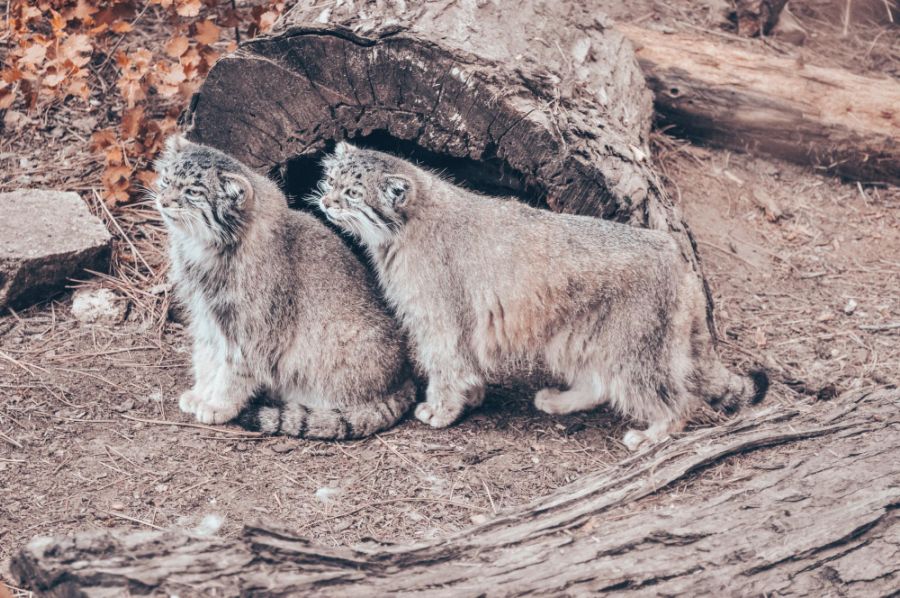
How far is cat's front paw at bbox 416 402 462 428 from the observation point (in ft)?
18.2

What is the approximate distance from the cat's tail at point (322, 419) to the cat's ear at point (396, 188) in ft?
3.98

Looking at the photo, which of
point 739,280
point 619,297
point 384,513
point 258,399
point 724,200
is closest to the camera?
point 384,513

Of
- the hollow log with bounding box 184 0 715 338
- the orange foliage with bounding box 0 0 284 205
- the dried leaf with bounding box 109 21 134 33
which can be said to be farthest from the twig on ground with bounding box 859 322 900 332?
the dried leaf with bounding box 109 21 134 33

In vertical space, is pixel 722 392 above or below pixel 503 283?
below

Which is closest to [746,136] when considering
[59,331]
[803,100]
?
[803,100]

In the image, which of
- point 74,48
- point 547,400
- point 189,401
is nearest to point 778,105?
point 547,400

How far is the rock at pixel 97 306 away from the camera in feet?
20.1

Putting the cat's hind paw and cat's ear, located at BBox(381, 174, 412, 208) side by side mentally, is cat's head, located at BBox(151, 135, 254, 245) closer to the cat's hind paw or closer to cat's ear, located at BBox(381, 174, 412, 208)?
cat's ear, located at BBox(381, 174, 412, 208)

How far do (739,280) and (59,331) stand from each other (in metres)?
4.93

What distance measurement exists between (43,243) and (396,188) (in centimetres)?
254

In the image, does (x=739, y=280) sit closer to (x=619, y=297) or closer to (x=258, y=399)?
(x=619, y=297)

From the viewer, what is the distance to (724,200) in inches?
312

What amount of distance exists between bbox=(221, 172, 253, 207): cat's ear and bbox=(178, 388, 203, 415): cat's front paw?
1219 mm

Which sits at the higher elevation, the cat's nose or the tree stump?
the tree stump
